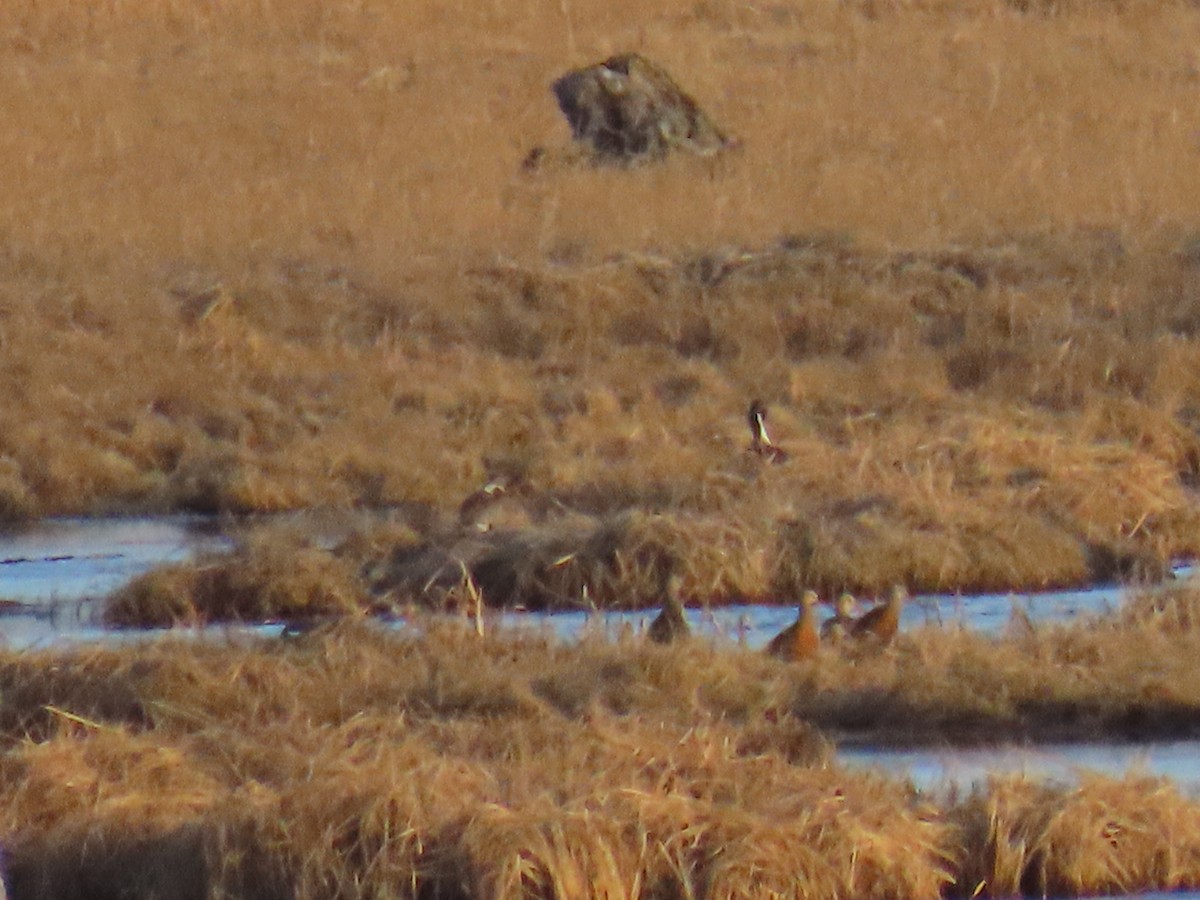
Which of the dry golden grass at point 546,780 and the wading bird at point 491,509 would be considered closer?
the dry golden grass at point 546,780

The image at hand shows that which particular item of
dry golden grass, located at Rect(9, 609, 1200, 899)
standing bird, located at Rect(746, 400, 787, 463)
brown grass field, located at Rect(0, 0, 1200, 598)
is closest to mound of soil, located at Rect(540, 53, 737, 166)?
brown grass field, located at Rect(0, 0, 1200, 598)

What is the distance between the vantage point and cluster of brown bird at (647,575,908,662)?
35.6 ft

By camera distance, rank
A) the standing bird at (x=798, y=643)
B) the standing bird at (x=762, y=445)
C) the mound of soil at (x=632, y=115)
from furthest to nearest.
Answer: the mound of soil at (x=632, y=115) < the standing bird at (x=762, y=445) < the standing bird at (x=798, y=643)

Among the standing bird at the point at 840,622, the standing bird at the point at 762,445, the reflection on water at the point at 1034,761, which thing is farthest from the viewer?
the standing bird at the point at 762,445

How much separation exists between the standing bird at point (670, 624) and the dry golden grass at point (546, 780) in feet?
1.45

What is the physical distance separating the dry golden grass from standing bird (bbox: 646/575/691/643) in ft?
1.45

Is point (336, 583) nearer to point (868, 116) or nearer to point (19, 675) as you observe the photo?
point (19, 675)

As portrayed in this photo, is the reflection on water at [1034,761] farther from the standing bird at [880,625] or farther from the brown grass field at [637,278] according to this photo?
the brown grass field at [637,278]

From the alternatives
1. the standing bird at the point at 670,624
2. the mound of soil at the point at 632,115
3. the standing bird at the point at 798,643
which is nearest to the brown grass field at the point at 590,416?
the standing bird at the point at 798,643

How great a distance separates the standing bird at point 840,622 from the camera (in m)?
11.2

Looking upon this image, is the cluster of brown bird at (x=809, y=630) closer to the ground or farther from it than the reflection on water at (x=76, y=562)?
farther from it

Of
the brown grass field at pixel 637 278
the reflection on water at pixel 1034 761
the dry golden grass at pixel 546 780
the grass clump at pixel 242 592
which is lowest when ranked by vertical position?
the brown grass field at pixel 637 278

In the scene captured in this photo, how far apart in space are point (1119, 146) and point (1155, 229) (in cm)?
419

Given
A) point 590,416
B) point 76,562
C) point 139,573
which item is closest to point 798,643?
point 139,573
